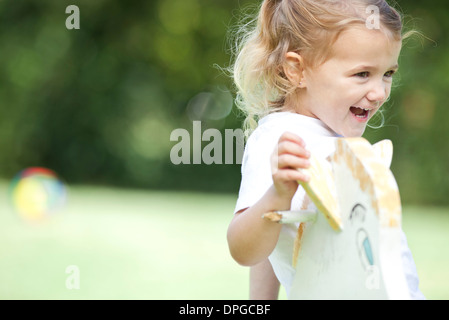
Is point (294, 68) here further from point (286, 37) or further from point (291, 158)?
point (291, 158)

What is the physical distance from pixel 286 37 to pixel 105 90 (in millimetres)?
10097

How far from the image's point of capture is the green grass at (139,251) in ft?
14.1

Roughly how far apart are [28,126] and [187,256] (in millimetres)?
7429

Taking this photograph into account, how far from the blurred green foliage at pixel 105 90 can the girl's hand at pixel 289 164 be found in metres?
9.83

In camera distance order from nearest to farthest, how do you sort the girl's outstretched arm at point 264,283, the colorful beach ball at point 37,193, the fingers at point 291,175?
the fingers at point 291,175
the girl's outstretched arm at point 264,283
the colorful beach ball at point 37,193

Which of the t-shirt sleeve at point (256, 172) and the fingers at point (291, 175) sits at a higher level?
the t-shirt sleeve at point (256, 172)

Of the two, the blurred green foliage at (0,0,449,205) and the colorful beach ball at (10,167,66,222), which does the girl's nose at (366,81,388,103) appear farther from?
the blurred green foliage at (0,0,449,205)

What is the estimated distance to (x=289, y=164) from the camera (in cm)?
152

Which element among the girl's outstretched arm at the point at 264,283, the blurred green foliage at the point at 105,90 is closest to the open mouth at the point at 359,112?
the girl's outstretched arm at the point at 264,283

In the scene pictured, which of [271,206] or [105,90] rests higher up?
[105,90]

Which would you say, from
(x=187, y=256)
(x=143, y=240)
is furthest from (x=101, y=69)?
(x=187, y=256)

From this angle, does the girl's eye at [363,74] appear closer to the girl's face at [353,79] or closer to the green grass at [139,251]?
the girl's face at [353,79]

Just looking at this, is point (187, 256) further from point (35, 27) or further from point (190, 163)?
point (35, 27)

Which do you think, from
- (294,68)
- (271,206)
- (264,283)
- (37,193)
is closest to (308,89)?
(294,68)
